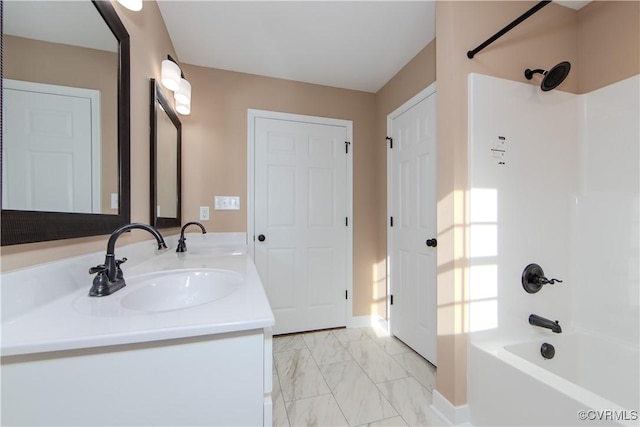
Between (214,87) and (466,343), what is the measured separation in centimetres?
261

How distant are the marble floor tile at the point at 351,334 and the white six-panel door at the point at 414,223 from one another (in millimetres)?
259

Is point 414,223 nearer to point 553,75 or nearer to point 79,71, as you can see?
point 553,75

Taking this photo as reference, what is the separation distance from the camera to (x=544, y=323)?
1359mm

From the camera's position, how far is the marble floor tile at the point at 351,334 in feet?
7.52

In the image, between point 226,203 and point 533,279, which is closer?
point 533,279

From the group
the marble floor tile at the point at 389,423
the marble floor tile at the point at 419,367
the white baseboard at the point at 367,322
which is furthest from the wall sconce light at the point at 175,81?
the marble floor tile at the point at 419,367

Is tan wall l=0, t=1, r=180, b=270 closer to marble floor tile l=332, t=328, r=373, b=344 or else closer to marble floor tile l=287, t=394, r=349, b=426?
marble floor tile l=287, t=394, r=349, b=426

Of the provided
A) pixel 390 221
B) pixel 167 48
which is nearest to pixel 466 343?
pixel 390 221

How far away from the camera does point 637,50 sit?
135 centimetres

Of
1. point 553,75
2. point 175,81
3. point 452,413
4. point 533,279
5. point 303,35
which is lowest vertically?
point 452,413

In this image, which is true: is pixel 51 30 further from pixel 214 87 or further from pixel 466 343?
pixel 466 343

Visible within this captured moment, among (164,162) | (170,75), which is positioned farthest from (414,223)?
(170,75)

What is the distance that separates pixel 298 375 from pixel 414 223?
141 cm

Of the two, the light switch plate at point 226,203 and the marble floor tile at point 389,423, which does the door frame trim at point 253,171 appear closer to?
the light switch plate at point 226,203
